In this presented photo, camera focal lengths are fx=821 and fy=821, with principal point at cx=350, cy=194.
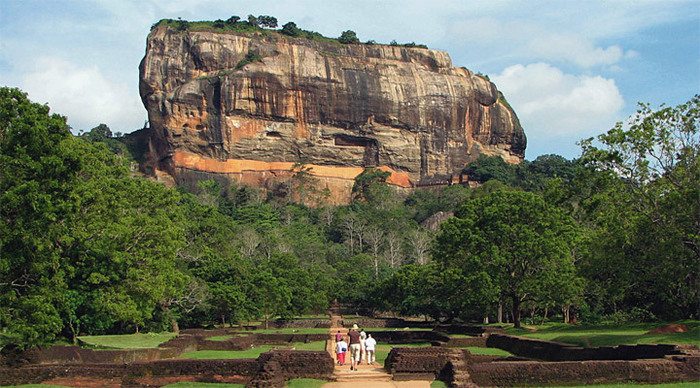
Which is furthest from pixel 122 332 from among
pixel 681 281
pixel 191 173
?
pixel 191 173

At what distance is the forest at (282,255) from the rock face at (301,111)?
5636 centimetres

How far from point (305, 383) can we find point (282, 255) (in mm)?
41757

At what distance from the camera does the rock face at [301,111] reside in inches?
4744

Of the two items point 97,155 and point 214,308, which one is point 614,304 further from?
point 97,155

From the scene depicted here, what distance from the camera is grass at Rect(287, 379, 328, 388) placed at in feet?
69.3

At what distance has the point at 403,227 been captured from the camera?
10650 cm

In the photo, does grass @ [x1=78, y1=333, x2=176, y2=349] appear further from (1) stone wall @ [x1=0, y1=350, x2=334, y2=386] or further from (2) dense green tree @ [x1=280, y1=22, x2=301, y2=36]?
(2) dense green tree @ [x1=280, y1=22, x2=301, y2=36]

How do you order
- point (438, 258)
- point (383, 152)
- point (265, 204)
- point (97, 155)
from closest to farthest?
point (97, 155) < point (438, 258) < point (265, 204) < point (383, 152)

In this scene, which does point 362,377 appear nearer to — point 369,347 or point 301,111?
point 369,347

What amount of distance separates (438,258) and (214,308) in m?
14.3

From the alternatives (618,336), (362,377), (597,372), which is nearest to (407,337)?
(618,336)

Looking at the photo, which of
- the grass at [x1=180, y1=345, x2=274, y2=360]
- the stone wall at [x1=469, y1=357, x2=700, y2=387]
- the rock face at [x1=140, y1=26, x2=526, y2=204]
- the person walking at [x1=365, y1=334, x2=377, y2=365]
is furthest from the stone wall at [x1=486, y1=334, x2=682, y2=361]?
the rock face at [x1=140, y1=26, x2=526, y2=204]

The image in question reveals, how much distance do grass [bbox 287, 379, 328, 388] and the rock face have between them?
9982cm

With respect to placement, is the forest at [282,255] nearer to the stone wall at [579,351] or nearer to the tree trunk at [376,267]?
the stone wall at [579,351]
